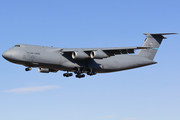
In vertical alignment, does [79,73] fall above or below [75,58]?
below

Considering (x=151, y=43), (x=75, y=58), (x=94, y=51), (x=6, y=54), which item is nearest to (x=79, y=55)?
(x=75, y=58)

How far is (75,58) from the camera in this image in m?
24.6

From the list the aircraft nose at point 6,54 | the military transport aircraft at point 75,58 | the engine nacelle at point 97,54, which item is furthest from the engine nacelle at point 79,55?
the aircraft nose at point 6,54

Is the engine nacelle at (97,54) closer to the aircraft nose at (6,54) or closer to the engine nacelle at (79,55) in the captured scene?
the engine nacelle at (79,55)

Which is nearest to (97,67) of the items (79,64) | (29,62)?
(79,64)

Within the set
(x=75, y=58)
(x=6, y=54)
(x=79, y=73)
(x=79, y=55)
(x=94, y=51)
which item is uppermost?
(x=94, y=51)

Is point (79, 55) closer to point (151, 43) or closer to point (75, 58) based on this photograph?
point (75, 58)

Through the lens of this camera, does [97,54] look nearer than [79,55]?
No

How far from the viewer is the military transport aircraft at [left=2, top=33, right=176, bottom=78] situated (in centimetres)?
2362

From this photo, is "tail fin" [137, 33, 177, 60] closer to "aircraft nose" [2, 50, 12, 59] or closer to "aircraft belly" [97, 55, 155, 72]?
"aircraft belly" [97, 55, 155, 72]

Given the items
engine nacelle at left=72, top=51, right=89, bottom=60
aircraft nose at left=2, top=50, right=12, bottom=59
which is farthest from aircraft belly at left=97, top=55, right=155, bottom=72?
aircraft nose at left=2, top=50, right=12, bottom=59

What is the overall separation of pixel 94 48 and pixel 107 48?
3.54 feet

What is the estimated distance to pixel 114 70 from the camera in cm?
2803

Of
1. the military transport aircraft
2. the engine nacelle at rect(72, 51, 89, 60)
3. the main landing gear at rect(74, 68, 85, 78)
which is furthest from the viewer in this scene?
the main landing gear at rect(74, 68, 85, 78)
